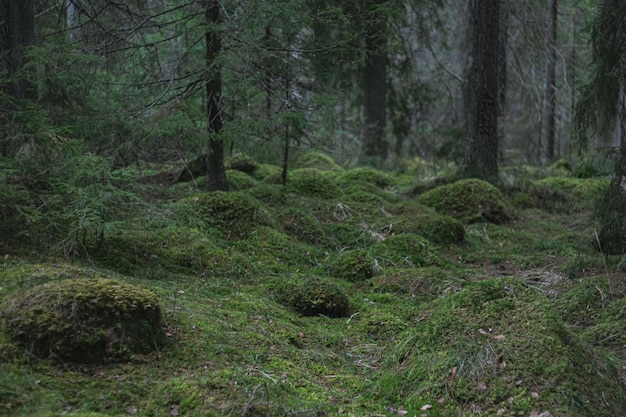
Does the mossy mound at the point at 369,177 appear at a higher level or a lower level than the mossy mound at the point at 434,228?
higher

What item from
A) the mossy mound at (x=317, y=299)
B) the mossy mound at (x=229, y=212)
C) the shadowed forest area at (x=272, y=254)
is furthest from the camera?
the mossy mound at (x=229, y=212)

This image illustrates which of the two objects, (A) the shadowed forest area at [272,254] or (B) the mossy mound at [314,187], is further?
(B) the mossy mound at [314,187]

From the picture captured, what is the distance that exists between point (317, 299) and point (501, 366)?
221 cm

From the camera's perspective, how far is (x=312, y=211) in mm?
8531

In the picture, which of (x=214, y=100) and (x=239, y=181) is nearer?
(x=214, y=100)

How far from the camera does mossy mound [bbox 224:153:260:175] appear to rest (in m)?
11.0

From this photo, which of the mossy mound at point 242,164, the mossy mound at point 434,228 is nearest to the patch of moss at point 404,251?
the mossy mound at point 434,228

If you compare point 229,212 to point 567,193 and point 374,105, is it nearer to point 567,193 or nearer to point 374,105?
point 567,193

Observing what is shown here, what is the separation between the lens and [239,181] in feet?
31.5

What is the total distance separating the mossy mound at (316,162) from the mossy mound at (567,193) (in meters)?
4.27

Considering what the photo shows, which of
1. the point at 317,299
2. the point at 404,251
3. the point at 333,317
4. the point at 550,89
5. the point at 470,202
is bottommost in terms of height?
the point at 333,317

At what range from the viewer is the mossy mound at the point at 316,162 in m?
12.8

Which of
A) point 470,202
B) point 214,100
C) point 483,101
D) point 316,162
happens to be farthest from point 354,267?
point 316,162

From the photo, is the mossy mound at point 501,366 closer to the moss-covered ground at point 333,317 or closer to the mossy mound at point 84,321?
the moss-covered ground at point 333,317
